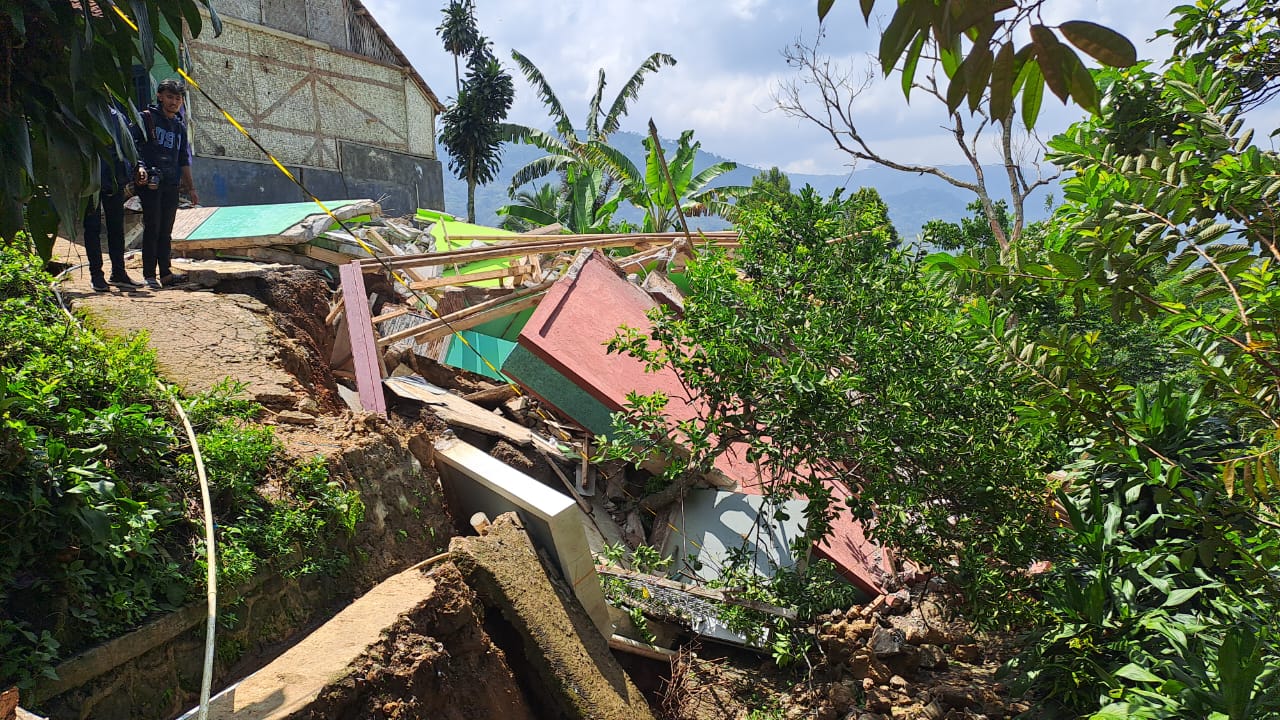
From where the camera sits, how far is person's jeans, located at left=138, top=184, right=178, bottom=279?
6250 millimetres

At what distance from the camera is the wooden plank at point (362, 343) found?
595cm

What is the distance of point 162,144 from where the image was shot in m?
6.23

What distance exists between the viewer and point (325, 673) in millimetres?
3174

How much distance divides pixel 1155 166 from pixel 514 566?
136 inches

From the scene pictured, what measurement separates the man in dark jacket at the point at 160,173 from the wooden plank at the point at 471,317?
5.94 feet

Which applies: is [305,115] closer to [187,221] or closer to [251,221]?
[187,221]

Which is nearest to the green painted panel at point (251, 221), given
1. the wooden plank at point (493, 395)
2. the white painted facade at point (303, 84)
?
the wooden plank at point (493, 395)

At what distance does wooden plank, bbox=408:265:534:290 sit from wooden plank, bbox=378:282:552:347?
0.28 meters

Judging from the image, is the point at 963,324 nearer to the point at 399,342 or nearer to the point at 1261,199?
the point at 1261,199

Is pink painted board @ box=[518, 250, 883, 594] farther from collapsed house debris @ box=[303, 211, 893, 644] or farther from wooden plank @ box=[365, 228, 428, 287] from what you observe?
wooden plank @ box=[365, 228, 428, 287]

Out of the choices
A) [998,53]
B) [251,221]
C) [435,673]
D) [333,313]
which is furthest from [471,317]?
[998,53]

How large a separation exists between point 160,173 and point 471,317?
2.71 metres

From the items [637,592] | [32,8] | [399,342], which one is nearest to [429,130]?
[399,342]

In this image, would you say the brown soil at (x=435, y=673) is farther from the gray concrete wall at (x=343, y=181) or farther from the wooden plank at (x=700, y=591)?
the gray concrete wall at (x=343, y=181)
